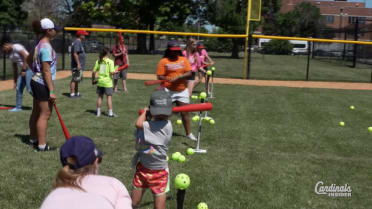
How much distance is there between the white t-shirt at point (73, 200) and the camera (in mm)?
1948

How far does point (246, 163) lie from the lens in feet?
21.1

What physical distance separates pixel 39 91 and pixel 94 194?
4733mm

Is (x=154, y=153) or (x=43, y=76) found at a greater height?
(x=43, y=76)

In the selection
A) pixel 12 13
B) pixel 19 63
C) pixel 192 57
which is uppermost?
pixel 12 13

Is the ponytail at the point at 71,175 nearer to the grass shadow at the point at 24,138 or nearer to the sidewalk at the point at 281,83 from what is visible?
the grass shadow at the point at 24,138

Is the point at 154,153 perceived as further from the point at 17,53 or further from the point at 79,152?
the point at 17,53

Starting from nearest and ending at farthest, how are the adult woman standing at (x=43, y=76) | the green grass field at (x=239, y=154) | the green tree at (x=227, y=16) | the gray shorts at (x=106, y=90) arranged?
the green grass field at (x=239, y=154) → the adult woman standing at (x=43, y=76) → the gray shorts at (x=106, y=90) → the green tree at (x=227, y=16)

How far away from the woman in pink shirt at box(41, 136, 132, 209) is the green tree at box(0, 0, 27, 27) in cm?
5693

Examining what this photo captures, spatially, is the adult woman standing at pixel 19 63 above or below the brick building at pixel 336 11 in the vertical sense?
below

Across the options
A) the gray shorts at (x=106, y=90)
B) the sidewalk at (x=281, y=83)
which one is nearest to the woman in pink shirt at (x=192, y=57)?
the gray shorts at (x=106, y=90)

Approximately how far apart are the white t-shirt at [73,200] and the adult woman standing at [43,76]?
14.6 ft

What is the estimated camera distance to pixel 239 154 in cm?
696

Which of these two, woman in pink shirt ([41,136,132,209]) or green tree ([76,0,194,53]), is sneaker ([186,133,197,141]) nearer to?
woman in pink shirt ([41,136,132,209])

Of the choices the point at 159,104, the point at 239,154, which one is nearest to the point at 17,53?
the point at 239,154
